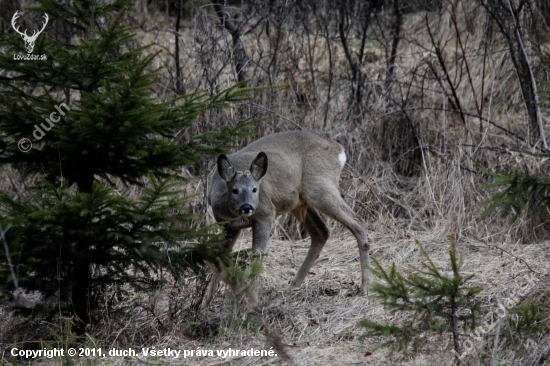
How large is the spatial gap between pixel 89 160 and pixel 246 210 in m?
1.53

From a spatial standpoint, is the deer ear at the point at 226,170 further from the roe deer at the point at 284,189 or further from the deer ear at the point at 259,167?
the deer ear at the point at 259,167

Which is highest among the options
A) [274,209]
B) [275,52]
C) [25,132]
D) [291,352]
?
[275,52]

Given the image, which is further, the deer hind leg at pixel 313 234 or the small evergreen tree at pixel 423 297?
the deer hind leg at pixel 313 234

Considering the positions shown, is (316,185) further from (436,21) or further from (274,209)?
(436,21)

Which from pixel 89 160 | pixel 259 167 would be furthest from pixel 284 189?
pixel 89 160

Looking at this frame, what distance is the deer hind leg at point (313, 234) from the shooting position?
7.05m

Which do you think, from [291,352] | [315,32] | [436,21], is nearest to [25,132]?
[291,352]

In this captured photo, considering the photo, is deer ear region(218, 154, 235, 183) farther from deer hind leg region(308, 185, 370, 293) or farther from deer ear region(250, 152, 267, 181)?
deer hind leg region(308, 185, 370, 293)

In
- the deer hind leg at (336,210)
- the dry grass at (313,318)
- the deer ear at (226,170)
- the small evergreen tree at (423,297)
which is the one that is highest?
the deer ear at (226,170)

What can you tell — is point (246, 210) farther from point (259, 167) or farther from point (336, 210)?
point (336, 210)

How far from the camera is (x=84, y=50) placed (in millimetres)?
4988

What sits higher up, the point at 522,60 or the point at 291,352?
the point at 522,60

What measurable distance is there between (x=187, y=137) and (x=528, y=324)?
6.78m

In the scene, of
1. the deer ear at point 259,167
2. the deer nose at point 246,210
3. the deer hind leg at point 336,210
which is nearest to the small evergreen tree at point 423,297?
the deer nose at point 246,210
